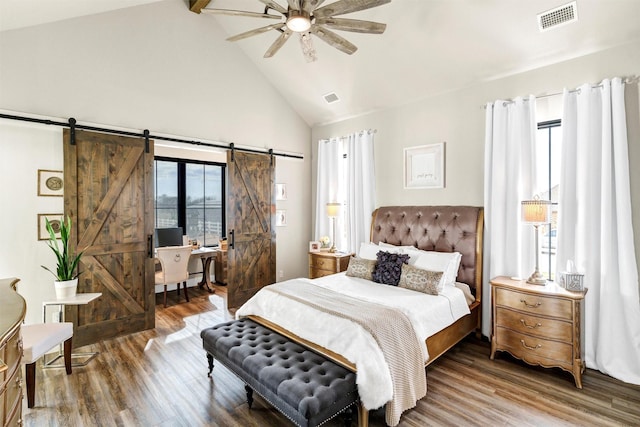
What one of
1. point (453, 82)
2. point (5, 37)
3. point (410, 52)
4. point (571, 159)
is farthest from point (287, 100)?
point (571, 159)

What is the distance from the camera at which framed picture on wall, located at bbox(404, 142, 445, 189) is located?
4125 millimetres

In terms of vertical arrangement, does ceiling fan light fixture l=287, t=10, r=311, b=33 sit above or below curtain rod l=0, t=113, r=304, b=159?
above

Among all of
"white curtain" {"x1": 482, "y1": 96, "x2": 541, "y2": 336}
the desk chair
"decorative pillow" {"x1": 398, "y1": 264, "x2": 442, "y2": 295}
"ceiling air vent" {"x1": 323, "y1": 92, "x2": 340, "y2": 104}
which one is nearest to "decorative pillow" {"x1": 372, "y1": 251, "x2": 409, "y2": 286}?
"decorative pillow" {"x1": 398, "y1": 264, "x2": 442, "y2": 295}

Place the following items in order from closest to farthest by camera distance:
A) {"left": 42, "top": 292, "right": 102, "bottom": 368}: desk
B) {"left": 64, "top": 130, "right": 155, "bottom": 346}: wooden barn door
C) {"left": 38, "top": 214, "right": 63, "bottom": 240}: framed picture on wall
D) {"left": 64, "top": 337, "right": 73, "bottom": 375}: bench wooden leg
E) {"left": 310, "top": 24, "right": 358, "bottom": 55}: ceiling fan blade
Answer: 1. {"left": 310, "top": 24, "right": 358, "bottom": 55}: ceiling fan blade
2. {"left": 64, "top": 337, "right": 73, "bottom": 375}: bench wooden leg
3. {"left": 42, "top": 292, "right": 102, "bottom": 368}: desk
4. {"left": 38, "top": 214, "right": 63, "bottom": 240}: framed picture on wall
5. {"left": 64, "top": 130, "right": 155, "bottom": 346}: wooden barn door

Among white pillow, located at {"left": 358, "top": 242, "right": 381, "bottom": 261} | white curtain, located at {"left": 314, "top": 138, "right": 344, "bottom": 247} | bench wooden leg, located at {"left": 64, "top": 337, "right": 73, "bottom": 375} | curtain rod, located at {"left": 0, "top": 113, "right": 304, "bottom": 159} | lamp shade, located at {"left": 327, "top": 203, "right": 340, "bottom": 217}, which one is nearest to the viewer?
bench wooden leg, located at {"left": 64, "top": 337, "right": 73, "bottom": 375}

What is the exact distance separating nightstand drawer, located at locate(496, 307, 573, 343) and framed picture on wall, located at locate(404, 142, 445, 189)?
170 centimetres

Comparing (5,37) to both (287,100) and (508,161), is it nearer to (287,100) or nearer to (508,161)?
(287,100)

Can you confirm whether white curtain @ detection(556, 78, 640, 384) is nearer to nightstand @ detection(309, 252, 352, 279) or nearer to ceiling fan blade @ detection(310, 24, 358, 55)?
ceiling fan blade @ detection(310, 24, 358, 55)

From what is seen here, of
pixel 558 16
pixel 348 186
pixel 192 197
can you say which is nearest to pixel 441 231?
pixel 348 186

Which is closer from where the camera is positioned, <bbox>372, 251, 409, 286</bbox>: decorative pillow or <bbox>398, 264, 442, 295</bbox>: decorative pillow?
<bbox>398, 264, 442, 295</bbox>: decorative pillow

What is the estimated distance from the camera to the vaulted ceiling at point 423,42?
288 centimetres

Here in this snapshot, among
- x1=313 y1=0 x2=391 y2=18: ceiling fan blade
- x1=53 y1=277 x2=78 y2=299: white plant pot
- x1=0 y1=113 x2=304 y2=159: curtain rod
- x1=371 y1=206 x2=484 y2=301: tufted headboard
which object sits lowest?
x1=53 y1=277 x2=78 y2=299: white plant pot

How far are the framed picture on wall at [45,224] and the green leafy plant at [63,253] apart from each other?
0.04 meters

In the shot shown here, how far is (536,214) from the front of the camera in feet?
9.87
